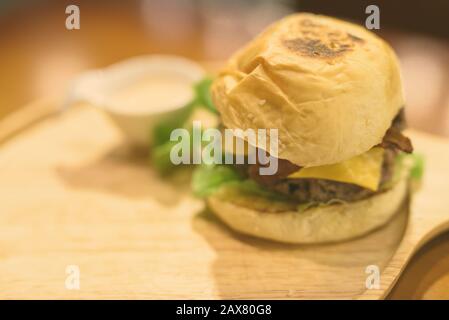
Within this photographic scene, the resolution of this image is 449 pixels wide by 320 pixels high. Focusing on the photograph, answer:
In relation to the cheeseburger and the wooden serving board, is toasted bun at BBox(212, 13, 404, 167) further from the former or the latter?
the wooden serving board

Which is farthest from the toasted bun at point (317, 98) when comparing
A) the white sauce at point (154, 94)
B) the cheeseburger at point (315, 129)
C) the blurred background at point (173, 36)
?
the blurred background at point (173, 36)

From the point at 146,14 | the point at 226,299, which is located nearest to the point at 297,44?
the point at 226,299

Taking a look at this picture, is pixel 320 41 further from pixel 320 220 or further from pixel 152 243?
pixel 152 243

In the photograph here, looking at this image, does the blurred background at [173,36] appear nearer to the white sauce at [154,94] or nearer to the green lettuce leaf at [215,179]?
the white sauce at [154,94]

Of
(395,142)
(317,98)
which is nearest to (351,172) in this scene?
(395,142)

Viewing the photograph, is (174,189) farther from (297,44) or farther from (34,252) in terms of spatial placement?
(297,44)

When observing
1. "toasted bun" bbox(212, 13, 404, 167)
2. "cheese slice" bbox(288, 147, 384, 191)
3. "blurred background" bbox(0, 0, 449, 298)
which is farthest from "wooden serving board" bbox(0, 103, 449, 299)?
"blurred background" bbox(0, 0, 449, 298)
